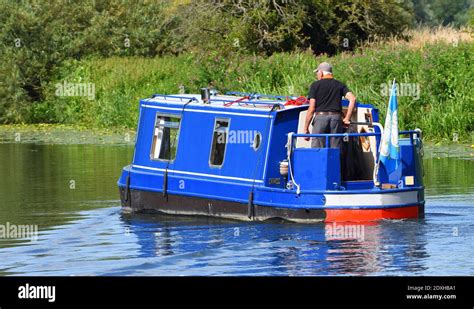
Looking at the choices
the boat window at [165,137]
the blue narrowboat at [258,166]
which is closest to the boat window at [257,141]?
the blue narrowboat at [258,166]

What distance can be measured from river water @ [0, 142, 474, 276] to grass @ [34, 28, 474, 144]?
21.5 feet

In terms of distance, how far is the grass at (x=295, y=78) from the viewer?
30.2 metres

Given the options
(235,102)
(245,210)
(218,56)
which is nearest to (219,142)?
(235,102)

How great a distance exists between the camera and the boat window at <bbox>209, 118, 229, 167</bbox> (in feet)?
64.9

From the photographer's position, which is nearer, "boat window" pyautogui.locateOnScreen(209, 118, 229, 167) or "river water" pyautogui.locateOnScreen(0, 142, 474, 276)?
"river water" pyautogui.locateOnScreen(0, 142, 474, 276)

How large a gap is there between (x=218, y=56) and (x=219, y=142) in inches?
736

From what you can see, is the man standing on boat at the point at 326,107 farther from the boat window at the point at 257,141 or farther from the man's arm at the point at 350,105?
the boat window at the point at 257,141

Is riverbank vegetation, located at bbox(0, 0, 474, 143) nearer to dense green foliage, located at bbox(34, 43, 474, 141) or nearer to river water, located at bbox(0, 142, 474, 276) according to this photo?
dense green foliage, located at bbox(34, 43, 474, 141)

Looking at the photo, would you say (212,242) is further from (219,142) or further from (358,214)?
(219,142)

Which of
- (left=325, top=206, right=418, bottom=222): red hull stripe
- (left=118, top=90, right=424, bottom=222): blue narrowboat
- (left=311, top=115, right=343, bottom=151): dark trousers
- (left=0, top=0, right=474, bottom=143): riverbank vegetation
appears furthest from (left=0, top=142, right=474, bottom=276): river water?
(left=0, top=0, right=474, bottom=143): riverbank vegetation

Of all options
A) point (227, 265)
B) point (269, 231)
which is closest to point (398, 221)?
point (269, 231)

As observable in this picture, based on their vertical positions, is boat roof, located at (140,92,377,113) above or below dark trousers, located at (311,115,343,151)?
above

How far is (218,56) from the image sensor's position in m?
38.4
